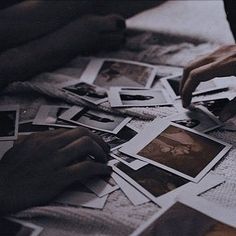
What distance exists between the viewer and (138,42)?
144 centimetres

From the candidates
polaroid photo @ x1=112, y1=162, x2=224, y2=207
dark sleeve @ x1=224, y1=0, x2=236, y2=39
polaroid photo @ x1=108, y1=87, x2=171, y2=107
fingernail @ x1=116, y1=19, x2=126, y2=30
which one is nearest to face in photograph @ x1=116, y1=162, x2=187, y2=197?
polaroid photo @ x1=112, y1=162, x2=224, y2=207

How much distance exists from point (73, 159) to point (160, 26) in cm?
89

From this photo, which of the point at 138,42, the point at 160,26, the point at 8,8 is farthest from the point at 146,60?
the point at 8,8

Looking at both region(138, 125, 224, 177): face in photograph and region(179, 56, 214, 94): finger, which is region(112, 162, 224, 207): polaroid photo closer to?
region(138, 125, 224, 177): face in photograph

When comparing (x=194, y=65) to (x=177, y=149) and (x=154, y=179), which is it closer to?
A: (x=177, y=149)

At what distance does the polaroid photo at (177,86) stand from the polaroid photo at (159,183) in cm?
33

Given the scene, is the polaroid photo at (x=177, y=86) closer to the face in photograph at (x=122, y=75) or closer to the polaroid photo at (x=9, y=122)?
the face in photograph at (x=122, y=75)

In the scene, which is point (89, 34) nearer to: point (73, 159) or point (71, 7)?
point (71, 7)

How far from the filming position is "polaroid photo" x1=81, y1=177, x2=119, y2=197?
0.78 m

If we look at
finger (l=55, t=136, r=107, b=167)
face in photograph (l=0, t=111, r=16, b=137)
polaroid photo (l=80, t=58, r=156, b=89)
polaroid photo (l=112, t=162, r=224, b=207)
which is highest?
finger (l=55, t=136, r=107, b=167)

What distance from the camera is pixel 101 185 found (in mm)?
799

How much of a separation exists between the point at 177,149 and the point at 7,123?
40 cm

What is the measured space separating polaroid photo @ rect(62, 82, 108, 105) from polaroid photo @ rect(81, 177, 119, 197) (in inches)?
11.9

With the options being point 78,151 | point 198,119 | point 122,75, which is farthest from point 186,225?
point 122,75
